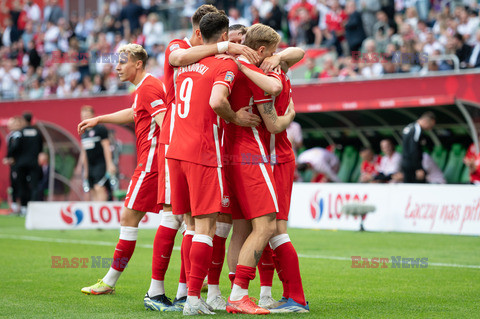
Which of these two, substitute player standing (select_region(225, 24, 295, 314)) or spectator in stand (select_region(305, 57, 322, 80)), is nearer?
substitute player standing (select_region(225, 24, 295, 314))

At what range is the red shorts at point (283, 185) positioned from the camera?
605 cm

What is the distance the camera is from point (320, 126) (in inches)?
736

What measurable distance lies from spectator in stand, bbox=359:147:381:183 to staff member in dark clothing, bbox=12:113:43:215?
8.12 metres

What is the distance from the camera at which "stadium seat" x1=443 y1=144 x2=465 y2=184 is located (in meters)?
16.8

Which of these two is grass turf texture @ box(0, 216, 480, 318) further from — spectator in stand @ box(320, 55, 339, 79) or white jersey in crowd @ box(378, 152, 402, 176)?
spectator in stand @ box(320, 55, 339, 79)

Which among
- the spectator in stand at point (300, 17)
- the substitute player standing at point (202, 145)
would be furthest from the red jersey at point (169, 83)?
the spectator in stand at point (300, 17)

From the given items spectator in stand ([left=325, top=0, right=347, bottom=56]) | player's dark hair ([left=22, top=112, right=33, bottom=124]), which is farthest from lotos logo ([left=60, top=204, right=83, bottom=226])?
spectator in stand ([left=325, top=0, right=347, bottom=56])

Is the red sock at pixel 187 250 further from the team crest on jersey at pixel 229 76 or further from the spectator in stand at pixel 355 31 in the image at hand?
the spectator in stand at pixel 355 31

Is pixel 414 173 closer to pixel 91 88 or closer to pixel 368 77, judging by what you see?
pixel 368 77

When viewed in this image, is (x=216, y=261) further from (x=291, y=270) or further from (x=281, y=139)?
(x=281, y=139)

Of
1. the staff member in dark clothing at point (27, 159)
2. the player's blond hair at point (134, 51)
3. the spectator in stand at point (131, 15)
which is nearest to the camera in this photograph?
the player's blond hair at point (134, 51)

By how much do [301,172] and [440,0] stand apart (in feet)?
17.5

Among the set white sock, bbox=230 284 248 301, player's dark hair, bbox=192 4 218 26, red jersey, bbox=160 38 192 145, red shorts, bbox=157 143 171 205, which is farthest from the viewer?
red shorts, bbox=157 143 171 205

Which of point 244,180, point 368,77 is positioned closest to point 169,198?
point 244,180
